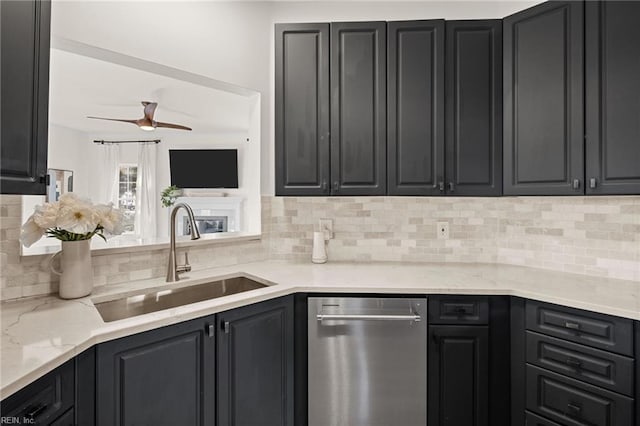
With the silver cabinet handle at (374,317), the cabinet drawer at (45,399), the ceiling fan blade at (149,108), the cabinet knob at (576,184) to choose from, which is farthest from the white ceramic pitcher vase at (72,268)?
the ceiling fan blade at (149,108)

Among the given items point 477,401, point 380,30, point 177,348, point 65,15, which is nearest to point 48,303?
point 177,348

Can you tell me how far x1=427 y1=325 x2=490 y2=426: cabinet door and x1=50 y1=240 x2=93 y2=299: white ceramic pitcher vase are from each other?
65.0 inches

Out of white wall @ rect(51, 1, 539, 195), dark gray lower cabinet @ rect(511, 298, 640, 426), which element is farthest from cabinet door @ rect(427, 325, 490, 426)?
white wall @ rect(51, 1, 539, 195)

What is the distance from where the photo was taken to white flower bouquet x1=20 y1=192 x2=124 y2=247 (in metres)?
1.39

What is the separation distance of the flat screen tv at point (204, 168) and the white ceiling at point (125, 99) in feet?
1.44

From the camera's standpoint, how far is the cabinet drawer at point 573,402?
1427 millimetres

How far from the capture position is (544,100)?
187 cm

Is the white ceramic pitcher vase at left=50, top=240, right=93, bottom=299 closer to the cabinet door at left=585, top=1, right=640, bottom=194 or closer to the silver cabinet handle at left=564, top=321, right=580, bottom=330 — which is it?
the silver cabinet handle at left=564, top=321, right=580, bottom=330

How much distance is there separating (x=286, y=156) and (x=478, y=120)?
1180mm

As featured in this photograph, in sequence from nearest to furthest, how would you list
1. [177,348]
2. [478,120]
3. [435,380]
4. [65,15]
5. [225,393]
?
[177,348] → [225,393] → [65,15] → [435,380] → [478,120]

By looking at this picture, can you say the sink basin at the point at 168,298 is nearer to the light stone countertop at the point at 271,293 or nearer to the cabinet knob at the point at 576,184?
the light stone countertop at the point at 271,293

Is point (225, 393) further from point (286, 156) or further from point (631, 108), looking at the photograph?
point (631, 108)

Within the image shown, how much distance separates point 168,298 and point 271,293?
0.57 meters

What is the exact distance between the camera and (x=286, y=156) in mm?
2219
